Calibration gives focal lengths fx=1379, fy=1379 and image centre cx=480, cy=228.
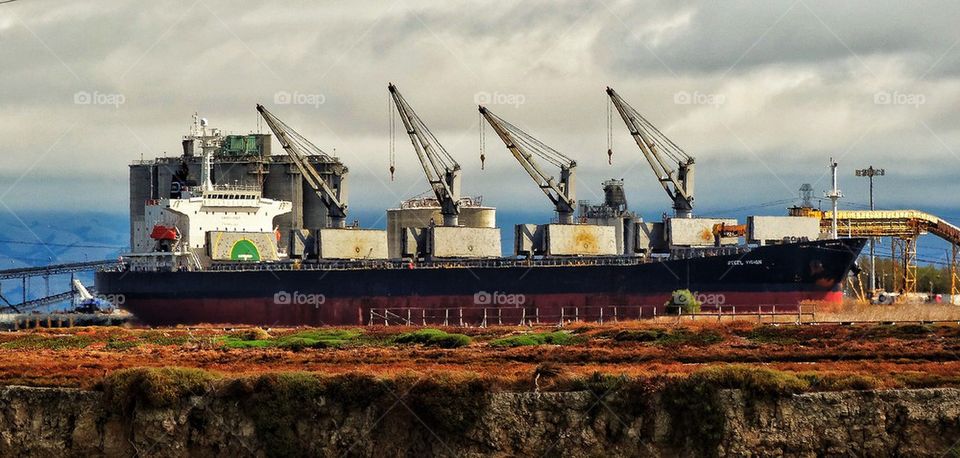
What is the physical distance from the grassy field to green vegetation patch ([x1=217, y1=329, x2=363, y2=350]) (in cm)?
7

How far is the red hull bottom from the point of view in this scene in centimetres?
7388

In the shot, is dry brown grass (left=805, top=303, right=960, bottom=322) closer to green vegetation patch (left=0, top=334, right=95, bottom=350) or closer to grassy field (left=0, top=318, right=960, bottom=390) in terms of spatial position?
grassy field (left=0, top=318, right=960, bottom=390)

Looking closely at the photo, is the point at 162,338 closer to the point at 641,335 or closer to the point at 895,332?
the point at 641,335

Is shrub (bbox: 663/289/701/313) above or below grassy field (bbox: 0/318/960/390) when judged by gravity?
above

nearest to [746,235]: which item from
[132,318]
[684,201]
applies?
[684,201]

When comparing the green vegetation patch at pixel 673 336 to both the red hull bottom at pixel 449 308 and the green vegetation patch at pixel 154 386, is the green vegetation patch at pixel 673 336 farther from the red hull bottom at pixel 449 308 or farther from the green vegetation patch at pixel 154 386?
the red hull bottom at pixel 449 308

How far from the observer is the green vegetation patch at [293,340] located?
153 feet

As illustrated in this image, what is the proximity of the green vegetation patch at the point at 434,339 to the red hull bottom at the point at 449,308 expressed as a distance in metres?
22.3

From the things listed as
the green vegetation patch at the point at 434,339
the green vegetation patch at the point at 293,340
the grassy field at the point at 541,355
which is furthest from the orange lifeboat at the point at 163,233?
the green vegetation patch at the point at 434,339

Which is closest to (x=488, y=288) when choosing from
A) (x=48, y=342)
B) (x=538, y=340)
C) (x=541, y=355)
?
(x=48, y=342)

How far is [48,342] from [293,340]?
11.7m

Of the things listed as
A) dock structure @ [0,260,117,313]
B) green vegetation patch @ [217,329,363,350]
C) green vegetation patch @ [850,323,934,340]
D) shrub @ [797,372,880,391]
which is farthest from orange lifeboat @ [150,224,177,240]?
shrub @ [797,372,880,391]

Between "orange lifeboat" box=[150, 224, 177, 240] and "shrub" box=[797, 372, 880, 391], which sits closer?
"shrub" box=[797, 372, 880, 391]

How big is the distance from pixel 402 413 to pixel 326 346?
655 inches
